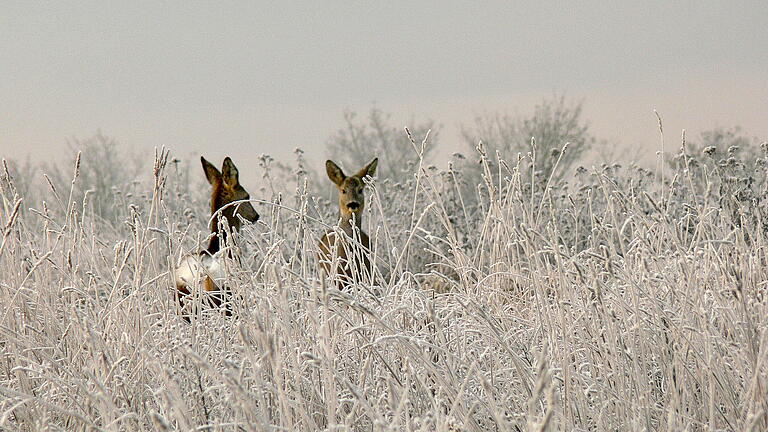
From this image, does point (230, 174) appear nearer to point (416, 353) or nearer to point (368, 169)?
point (368, 169)

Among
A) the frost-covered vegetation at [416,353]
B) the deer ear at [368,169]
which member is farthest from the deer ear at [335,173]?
the frost-covered vegetation at [416,353]

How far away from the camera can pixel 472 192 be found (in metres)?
13.3

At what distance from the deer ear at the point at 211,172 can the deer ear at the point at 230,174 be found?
0.03 m

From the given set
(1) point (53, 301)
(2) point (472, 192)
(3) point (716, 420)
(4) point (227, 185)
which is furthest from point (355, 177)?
(2) point (472, 192)

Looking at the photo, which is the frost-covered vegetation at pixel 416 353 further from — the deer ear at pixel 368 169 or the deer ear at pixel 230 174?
the deer ear at pixel 368 169

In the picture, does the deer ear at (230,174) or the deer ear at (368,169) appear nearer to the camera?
the deer ear at (230,174)

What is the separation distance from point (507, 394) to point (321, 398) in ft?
1.76

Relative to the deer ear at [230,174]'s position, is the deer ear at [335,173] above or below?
below

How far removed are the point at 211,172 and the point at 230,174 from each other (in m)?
0.09

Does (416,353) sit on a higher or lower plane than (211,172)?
lower

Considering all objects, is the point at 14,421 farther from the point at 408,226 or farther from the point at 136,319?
the point at 408,226

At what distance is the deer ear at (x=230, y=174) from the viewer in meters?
4.28

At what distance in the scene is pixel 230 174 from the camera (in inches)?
169

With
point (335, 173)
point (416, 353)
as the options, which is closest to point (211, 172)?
point (335, 173)
